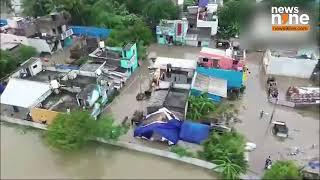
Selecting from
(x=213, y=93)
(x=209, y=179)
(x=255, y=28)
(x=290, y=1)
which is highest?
(x=290, y=1)

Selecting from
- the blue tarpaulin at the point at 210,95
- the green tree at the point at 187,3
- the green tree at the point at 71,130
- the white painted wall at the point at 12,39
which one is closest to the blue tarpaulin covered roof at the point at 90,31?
the white painted wall at the point at 12,39

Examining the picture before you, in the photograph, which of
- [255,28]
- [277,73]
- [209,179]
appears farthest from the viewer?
[255,28]

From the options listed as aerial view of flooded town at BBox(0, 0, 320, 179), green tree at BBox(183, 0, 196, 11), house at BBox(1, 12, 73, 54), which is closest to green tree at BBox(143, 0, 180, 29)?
aerial view of flooded town at BBox(0, 0, 320, 179)

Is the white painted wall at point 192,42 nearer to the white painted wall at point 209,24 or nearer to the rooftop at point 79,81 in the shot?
the white painted wall at point 209,24

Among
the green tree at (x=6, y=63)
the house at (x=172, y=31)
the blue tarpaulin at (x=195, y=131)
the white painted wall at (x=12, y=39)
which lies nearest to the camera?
the blue tarpaulin at (x=195, y=131)

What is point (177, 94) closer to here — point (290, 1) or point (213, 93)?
point (213, 93)

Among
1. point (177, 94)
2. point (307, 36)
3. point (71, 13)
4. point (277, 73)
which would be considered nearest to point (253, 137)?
point (177, 94)

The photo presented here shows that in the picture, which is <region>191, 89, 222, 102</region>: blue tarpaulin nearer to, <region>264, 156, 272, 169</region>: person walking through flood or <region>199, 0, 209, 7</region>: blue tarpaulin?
<region>264, 156, 272, 169</region>: person walking through flood
